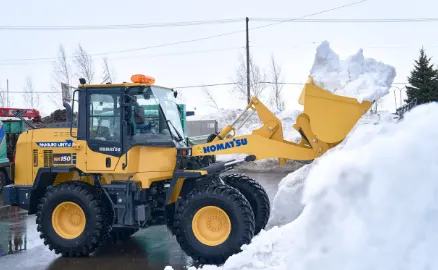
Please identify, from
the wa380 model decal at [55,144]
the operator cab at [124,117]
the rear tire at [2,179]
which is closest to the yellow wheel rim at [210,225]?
the operator cab at [124,117]

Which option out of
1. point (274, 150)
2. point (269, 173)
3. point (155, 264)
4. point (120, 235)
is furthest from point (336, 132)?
point (269, 173)

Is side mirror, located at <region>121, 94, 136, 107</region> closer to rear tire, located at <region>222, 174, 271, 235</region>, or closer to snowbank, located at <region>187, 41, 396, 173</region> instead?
rear tire, located at <region>222, 174, 271, 235</region>

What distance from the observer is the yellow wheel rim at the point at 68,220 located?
7.98 metres

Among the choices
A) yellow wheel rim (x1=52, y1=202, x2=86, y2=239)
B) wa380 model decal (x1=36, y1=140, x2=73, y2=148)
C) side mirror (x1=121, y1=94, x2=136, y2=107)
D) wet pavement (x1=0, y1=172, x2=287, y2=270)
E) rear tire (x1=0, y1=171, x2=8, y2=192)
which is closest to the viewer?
wet pavement (x1=0, y1=172, x2=287, y2=270)

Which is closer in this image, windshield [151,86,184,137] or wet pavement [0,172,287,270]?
wet pavement [0,172,287,270]

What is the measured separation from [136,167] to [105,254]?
161 centimetres

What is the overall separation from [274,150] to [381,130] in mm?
2079

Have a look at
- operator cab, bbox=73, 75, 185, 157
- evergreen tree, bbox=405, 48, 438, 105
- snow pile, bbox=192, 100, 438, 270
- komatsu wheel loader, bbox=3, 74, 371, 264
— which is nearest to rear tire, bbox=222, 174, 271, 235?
komatsu wheel loader, bbox=3, 74, 371, 264

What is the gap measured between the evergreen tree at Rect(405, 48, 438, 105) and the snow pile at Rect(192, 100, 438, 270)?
22.8 m

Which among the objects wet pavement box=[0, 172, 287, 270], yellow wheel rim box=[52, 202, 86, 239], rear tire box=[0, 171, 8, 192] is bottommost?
wet pavement box=[0, 172, 287, 270]

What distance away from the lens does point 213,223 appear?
7.34 meters

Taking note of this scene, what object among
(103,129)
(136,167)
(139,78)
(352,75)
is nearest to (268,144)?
(352,75)

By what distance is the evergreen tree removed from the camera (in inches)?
1061

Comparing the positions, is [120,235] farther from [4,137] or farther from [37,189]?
[4,137]
